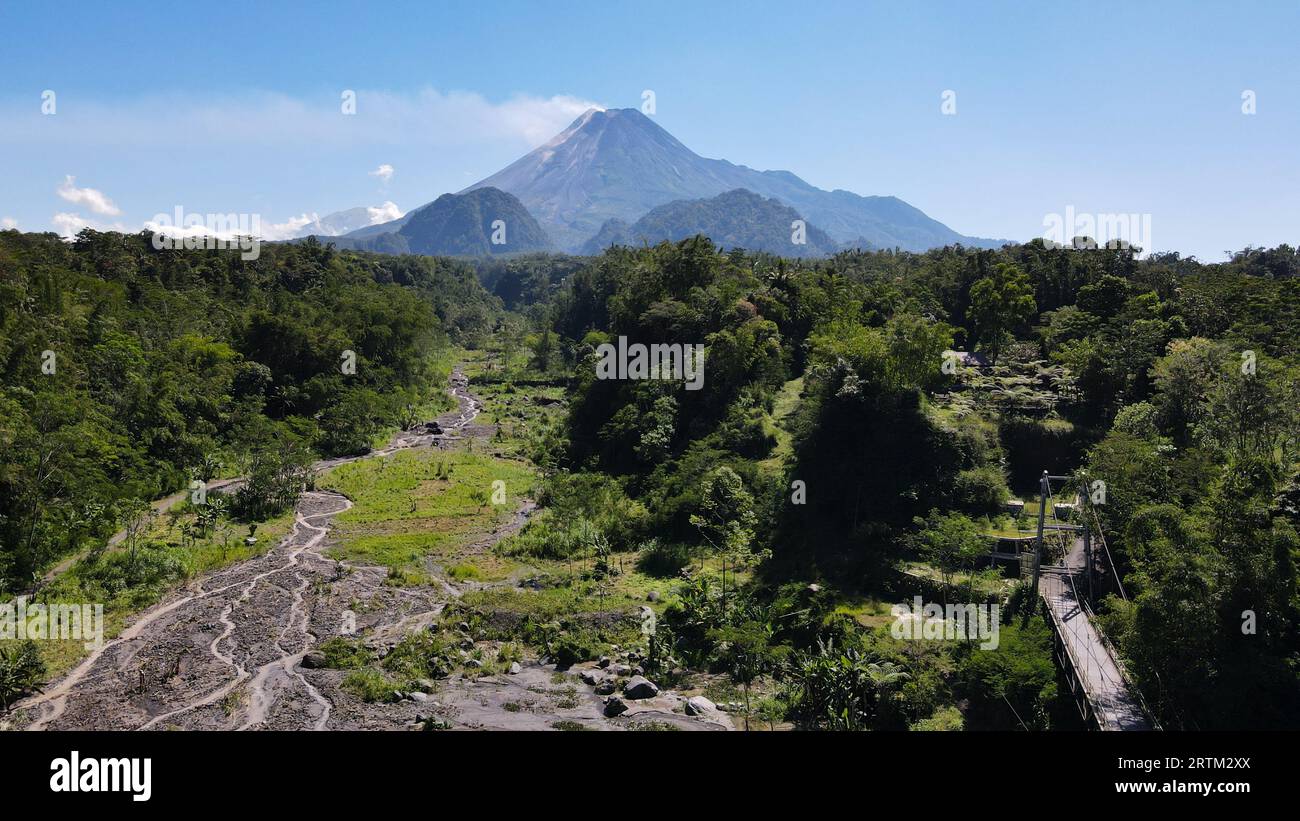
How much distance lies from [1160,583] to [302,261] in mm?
78535

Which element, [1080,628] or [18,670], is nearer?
[18,670]

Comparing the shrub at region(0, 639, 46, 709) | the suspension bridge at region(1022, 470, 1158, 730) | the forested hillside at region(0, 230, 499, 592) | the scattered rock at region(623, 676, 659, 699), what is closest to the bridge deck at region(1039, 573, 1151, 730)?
the suspension bridge at region(1022, 470, 1158, 730)

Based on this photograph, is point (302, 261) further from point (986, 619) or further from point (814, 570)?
point (986, 619)

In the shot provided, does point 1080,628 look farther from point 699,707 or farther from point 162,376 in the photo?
point 162,376

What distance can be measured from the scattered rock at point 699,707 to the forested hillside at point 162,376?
2173 cm

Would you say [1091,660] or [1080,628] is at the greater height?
[1080,628]

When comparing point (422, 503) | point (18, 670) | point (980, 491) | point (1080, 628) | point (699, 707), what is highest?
point (980, 491)

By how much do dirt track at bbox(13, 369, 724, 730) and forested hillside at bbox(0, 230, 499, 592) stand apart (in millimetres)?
6230

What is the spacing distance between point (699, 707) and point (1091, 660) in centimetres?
941

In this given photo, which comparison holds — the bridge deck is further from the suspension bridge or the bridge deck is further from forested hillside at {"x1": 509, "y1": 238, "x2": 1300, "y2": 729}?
forested hillside at {"x1": 509, "y1": 238, "x2": 1300, "y2": 729}

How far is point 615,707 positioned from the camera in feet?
57.7

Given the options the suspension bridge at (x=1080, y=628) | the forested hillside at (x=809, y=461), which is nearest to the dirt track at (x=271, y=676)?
the forested hillside at (x=809, y=461)

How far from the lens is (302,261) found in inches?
2940

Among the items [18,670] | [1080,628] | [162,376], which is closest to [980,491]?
[1080,628]
